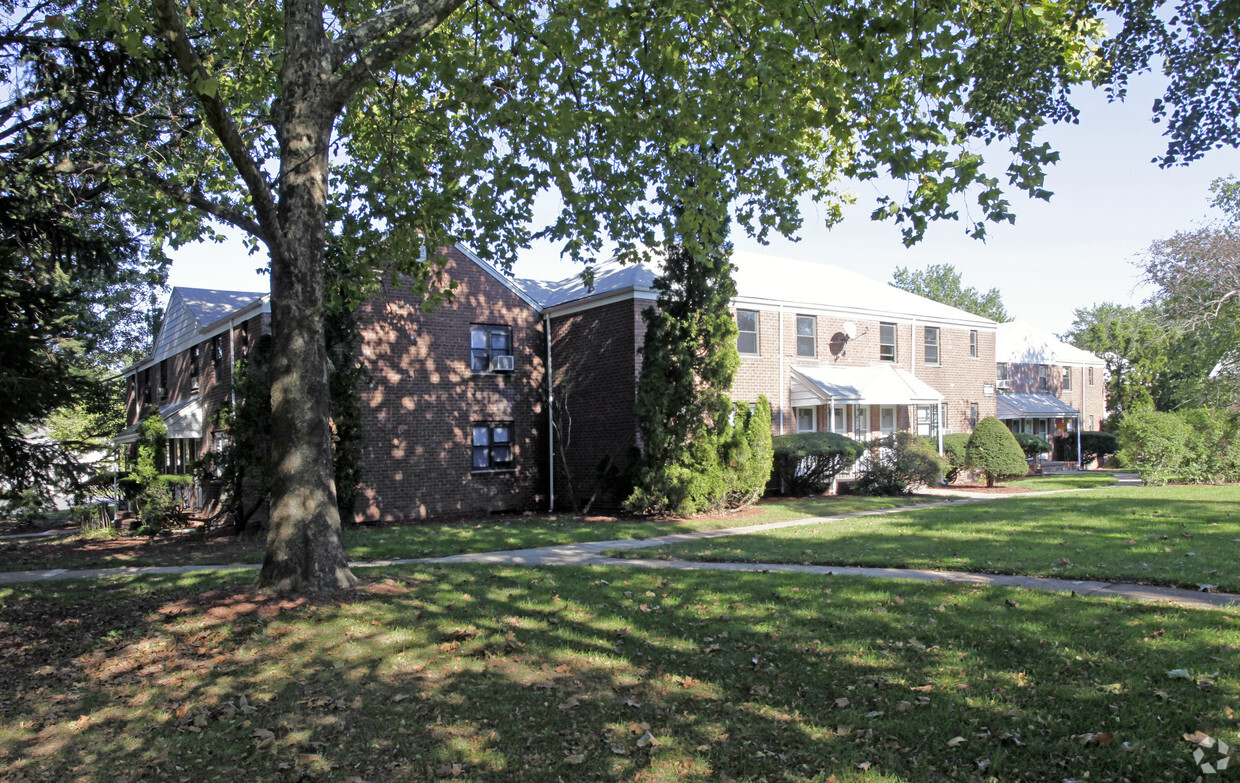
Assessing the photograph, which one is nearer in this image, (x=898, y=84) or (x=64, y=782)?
(x=64, y=782)

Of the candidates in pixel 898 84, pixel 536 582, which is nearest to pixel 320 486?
pixel 536 582

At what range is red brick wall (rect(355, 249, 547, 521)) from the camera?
18.3 metres

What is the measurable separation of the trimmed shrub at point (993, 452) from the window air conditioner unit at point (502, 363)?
45.2ft

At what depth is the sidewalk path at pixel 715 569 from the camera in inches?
286

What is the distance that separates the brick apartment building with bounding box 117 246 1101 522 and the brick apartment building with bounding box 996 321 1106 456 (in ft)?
48.7

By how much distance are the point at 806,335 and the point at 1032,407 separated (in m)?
19.7

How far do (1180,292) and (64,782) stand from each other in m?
27.8

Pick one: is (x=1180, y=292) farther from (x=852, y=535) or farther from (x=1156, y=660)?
(x=1156, y=660)

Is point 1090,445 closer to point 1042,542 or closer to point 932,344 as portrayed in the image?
point 932,344

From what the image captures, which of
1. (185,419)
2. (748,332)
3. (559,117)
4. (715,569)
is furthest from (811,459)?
(185,419)

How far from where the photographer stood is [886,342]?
25641mm

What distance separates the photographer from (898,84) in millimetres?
7699

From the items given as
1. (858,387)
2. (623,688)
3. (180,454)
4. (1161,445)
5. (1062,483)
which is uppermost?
(858,387)

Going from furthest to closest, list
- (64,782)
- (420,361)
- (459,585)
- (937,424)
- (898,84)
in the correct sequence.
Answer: (937,424) < (420,361) < (459,585) < (898,84) < (64,782)
